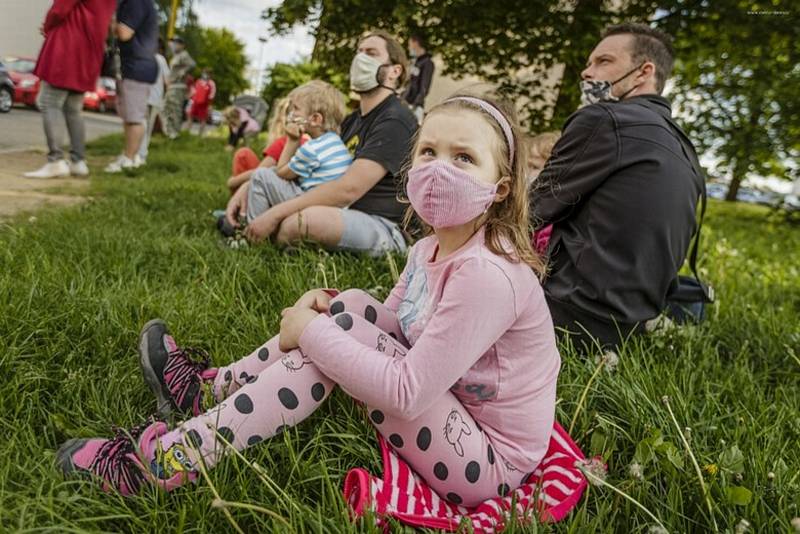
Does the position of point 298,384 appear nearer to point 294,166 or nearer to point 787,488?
point 787,488

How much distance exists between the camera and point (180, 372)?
1.77 meters

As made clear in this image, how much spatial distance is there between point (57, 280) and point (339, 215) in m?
1.40

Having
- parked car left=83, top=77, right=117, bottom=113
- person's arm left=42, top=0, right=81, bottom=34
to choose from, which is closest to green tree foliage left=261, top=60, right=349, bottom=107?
parked car left=83, top=77, right=117, bottom=113

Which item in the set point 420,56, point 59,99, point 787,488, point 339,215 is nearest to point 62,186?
point 59,99

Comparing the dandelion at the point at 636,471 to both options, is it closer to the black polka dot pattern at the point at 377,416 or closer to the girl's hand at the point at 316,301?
the black polka dot pattern at the point at 377,416

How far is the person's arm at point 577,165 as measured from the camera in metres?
2.30

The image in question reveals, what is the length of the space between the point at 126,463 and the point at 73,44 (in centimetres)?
499

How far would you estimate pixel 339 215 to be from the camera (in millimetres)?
3289

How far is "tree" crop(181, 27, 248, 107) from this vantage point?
1870 inches

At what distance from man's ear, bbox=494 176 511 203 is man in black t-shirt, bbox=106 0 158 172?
5747 millimetres

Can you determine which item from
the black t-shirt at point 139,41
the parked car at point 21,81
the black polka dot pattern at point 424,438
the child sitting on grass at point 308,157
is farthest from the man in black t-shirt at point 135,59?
the black polka dot pattern at point 424,438

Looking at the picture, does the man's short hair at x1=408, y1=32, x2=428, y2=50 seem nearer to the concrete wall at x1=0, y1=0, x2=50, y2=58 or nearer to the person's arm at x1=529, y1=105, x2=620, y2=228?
the concrete wall at x1=0, y1=0, x2=50, y2=58

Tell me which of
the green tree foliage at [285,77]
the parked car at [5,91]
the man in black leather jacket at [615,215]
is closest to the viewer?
the man in black leather jacket at [615,215]

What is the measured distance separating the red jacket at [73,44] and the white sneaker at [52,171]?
2.17 ft
